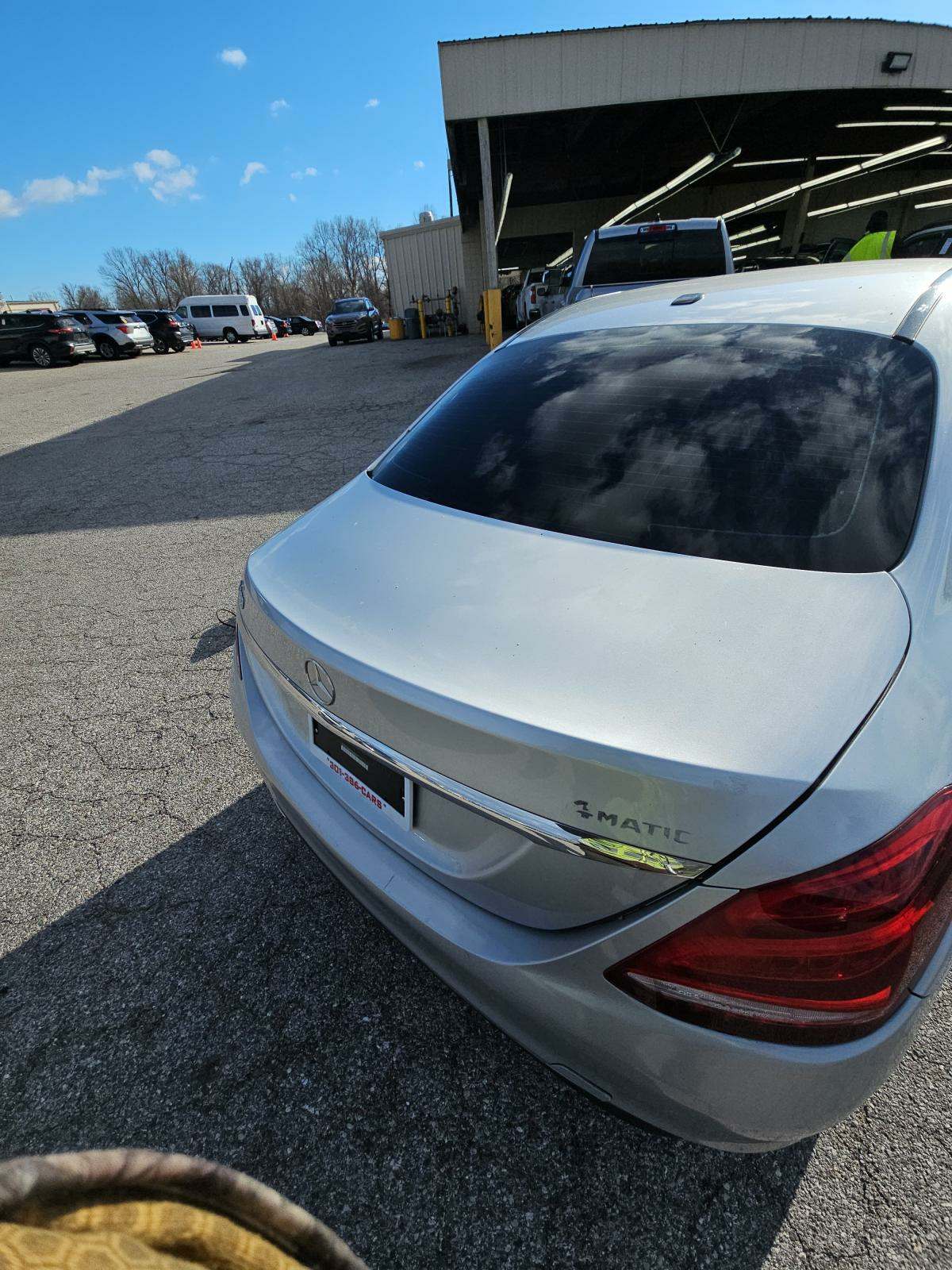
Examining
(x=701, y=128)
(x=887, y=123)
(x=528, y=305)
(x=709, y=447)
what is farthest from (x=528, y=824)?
(x=887, y=123)

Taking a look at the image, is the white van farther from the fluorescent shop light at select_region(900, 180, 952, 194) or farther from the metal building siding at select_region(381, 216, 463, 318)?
the fluorescent shop light at select_region(900, 180, 952, 194)

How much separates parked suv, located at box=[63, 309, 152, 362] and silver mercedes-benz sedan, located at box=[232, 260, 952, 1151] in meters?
28.0

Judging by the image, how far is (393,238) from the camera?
2856cm

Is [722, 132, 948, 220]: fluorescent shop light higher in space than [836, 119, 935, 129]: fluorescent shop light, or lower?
lower

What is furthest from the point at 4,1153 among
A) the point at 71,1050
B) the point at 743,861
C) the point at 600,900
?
the point at 743,861

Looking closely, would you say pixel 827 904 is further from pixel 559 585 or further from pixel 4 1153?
pixel 4 1153

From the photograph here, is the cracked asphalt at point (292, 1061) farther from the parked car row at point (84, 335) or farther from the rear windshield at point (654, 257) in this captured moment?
the parked car row at point (84, 335)

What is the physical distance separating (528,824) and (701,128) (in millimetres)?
20530

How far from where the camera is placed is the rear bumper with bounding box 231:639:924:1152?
3.23ft

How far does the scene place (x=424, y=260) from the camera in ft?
92.5

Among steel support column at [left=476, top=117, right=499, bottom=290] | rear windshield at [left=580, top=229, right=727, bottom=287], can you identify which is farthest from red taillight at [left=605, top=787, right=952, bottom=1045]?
steel support column at [left=476, top=117, right=499, bottom=290]

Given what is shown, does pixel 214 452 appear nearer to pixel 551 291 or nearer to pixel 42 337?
pixel 551 291

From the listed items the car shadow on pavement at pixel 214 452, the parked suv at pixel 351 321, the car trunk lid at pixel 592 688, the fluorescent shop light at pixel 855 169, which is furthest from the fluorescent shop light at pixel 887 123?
Result: the car trunk lid at pixel 592 688

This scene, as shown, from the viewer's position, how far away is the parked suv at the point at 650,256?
8688mm
